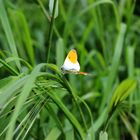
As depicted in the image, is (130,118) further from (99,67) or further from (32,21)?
(32,21)

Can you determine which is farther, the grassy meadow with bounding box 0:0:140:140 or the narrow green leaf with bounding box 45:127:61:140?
the narrow green leaf with bounding box 45:127:61:140

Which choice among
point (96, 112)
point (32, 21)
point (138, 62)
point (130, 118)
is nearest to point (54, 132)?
point (96, 112)

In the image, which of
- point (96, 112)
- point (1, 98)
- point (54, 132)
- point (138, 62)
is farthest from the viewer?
point (138, 62)

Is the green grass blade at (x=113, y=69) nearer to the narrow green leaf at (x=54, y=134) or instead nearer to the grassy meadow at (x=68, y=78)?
the grassy meadow at (x=68, y=78)

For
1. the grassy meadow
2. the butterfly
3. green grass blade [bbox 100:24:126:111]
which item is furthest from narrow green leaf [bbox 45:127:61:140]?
green grass blade [bbox 100:24:126:111]

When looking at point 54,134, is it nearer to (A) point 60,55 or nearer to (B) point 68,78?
(A) point 60,55

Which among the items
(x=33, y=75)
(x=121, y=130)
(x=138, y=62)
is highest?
(x=33, y=75)

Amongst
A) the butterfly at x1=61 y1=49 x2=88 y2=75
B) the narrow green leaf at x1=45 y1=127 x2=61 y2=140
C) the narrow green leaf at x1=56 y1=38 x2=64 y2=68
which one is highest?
the butterfly at x1=61 y1=49 x2=88 y2=75

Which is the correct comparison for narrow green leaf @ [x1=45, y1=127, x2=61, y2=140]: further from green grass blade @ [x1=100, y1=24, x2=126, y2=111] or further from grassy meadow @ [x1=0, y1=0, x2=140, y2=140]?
green grass blade @ [x1=100, y1=24, x2=126, y2=111]
